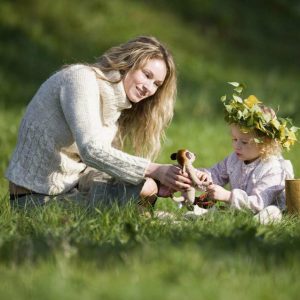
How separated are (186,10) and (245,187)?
11512 millimetres

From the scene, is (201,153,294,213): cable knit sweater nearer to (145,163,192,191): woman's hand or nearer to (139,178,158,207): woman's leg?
(145,163,192,191): woman's hand

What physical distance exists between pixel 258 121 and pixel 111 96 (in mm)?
975

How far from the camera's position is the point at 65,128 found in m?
5.14

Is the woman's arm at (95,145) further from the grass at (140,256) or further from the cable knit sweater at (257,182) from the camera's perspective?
the cable knit sweater at (257,182)

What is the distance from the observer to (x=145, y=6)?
16.1m

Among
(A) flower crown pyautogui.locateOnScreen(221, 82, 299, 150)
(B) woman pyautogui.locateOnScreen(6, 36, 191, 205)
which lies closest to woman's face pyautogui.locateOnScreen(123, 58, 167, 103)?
(B) woman pyautogui.locateOnScreen(6, 36, 191, 205)

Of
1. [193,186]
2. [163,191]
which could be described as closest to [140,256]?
[193,186]

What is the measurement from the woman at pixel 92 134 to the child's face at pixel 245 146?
599mm

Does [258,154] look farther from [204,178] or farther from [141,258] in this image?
[141,258]

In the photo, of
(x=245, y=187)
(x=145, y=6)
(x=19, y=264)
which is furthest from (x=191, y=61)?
(x=19, y=264)

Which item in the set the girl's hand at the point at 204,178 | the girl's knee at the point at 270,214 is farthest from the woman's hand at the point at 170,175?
the girl's knee at the point at 270,214

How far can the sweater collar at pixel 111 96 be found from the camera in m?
5.19

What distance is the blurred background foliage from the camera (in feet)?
40.4

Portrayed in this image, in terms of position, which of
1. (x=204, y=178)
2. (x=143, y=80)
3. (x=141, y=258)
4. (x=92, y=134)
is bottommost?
(x=141, y=258)
